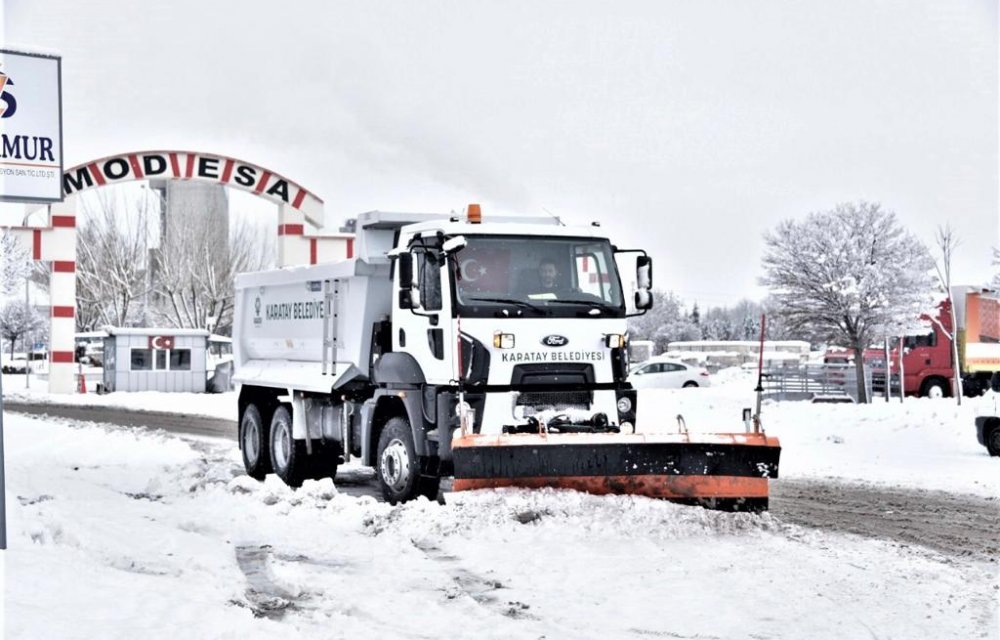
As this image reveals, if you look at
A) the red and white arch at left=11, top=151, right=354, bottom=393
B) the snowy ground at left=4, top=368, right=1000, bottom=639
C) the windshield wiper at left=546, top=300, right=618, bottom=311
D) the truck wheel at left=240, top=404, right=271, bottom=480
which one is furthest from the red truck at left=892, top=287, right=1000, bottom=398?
the windshield wiper at left=546, top=300, right=618, bottom=311

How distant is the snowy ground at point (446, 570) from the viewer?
6770 mm

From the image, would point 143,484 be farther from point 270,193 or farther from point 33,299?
point 33,299

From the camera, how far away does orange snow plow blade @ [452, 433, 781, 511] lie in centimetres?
1023

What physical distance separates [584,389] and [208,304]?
47.3m

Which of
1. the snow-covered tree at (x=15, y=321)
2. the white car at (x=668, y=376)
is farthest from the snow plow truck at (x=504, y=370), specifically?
the snow-covered tree at (x=15, y=321)

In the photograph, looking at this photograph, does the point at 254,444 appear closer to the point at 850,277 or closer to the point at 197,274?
the point at 850,277

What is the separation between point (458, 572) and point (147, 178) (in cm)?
3271

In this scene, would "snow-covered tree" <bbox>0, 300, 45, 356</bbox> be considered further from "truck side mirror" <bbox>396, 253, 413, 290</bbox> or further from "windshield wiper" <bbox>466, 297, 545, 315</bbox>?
"windshield wiper" <bbox>466, 297, 545, 315</bbox>

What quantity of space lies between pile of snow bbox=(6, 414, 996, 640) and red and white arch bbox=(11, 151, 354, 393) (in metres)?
27.2

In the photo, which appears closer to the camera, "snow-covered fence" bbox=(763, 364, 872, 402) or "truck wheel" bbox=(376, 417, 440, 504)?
"truck wheel" bbox=(376, 417, 440, 504)

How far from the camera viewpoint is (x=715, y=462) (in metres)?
10.5

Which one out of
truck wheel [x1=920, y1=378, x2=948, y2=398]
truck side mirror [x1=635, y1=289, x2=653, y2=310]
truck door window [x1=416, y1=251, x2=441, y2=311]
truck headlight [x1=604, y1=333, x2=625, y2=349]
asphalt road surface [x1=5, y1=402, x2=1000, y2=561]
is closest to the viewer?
asphalt road surface [x1=5, y1=402, x2=1000, y2=561]

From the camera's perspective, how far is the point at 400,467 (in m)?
11.6

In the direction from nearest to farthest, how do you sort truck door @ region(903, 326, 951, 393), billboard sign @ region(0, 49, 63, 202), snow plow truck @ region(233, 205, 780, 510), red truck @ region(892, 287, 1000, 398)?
billboard sign @ region(0, 49, 63, 202) → snow plow truck @ region(233, 205, 780, 510) → red truck @ region(892, 287, 1000, 398) → truck door @ region(903, 326, 951, 393)
